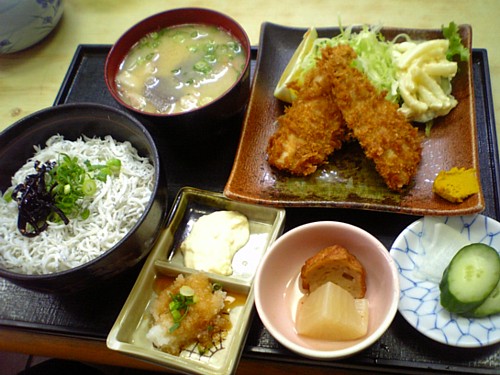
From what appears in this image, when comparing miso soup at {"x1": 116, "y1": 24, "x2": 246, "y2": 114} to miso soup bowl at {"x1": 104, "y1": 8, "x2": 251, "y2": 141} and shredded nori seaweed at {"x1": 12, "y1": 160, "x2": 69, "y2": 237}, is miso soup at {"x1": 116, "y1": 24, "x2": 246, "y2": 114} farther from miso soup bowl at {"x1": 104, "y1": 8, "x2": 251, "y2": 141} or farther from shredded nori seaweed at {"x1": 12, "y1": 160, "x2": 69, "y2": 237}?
shredded nori seaweed at {"x1": 12, "y1": 160, "x2": 69, "y2": 237}

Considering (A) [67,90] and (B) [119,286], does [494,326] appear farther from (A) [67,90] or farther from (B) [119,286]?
(A) [67,90]

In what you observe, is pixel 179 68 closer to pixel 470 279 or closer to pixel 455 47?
pixel 455 47

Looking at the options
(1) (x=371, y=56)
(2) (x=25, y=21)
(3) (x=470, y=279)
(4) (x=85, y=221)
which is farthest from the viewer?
(2) (x=25, y=21)

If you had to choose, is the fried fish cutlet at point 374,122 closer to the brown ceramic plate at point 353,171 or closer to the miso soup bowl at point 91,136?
the brown ceramic plate at point 353,171

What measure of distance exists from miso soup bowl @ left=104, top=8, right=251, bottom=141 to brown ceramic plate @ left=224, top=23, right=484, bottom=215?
6.1 inches

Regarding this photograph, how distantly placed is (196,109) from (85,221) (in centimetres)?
60

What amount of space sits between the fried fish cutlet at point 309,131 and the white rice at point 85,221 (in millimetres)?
579

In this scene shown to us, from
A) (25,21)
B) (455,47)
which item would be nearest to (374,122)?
(455,47)

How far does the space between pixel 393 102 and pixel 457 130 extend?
0.31 meters

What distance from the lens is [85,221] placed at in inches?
61.7

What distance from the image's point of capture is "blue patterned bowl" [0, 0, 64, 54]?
231 cm

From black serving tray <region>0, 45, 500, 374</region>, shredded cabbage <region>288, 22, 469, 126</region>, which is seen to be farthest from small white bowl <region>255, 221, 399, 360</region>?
shredded cabbage <region>288, 22, 469, 126</region>

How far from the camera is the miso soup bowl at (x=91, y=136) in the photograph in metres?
1.37

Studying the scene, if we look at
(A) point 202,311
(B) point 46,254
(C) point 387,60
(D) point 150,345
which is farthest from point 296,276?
(C) point 387,60
